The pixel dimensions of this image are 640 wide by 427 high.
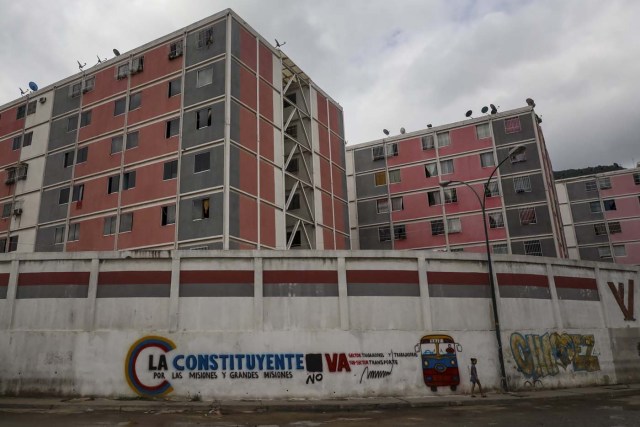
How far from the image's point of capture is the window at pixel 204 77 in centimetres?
3525

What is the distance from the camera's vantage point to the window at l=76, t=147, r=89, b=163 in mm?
39562

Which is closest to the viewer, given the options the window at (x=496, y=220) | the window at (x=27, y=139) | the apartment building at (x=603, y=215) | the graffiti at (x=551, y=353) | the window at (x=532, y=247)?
the graffiti at (x=551, y=353)

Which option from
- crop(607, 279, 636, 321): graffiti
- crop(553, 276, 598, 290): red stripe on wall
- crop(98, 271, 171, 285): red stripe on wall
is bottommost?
crop(607, 279, 636, 321): graffiti

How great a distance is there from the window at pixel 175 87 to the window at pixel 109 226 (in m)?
10.0

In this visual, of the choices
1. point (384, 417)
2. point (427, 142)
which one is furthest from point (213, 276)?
point (427, 142)

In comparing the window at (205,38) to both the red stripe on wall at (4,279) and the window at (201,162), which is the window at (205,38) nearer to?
the window at (201,162)

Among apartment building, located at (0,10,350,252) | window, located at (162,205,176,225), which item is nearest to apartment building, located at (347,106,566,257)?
apartment building, located at (0,10,350,252)

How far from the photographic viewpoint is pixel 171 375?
67.2 ft

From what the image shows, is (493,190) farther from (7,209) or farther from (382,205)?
(7,209)

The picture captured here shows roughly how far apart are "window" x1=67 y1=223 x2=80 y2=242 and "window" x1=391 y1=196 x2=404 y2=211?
99.5 feet

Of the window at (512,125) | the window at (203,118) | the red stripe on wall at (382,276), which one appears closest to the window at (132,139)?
the window at (203,118)

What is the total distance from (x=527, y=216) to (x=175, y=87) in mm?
32888

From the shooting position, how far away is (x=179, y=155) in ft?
114

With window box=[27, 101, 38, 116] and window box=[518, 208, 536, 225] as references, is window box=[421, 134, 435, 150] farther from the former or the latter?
window box=[27, 101, 38, 116]
